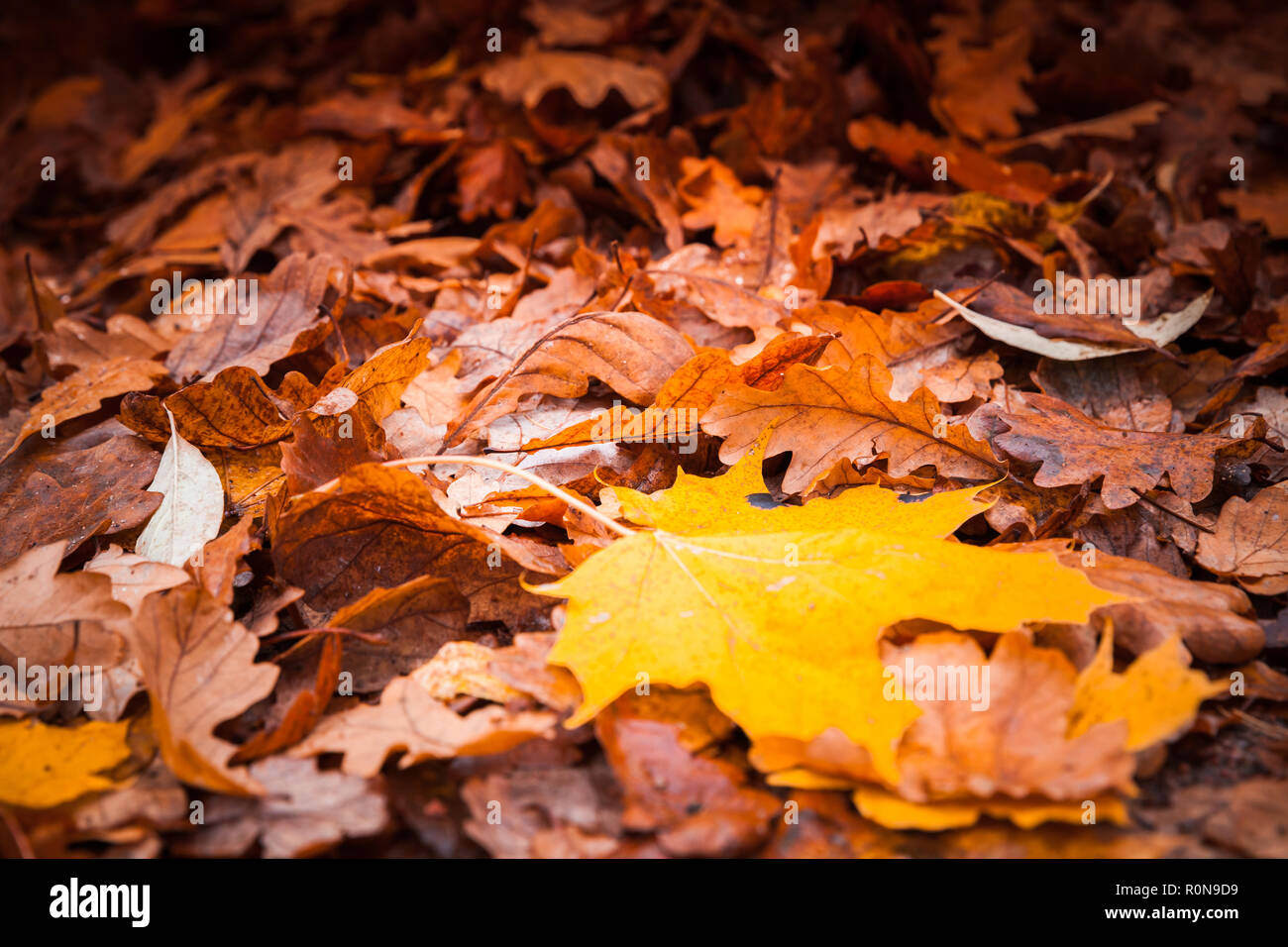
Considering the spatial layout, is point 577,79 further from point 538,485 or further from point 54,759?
point 54,759

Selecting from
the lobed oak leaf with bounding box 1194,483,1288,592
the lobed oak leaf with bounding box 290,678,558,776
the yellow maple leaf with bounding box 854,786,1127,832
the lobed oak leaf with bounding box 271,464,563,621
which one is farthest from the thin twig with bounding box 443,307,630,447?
the lobed oak leaf with bounding box 1194,483,1288,592

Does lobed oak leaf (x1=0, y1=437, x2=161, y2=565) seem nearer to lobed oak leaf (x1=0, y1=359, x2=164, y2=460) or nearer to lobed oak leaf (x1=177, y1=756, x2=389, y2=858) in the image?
lobed oak leaf (x1=0, y1=359, x2=164, y2=460)

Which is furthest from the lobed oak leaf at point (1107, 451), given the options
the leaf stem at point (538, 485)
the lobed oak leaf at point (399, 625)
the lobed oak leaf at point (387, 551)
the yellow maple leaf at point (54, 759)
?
the yellow maple leaf at point (54, 759)

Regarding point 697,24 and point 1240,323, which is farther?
point 697,24

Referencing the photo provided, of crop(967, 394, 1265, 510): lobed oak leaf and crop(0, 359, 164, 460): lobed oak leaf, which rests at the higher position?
crop(0, 359, 164, 460): lobed oak leaf

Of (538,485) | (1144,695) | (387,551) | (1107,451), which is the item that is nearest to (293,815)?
(387,551)

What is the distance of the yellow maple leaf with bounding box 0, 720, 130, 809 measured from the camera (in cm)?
91

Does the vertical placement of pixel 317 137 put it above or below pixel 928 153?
above

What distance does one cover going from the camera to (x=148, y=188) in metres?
2.59

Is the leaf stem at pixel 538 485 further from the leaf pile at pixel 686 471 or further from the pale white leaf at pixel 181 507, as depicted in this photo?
the pale white leaf at pixel 181 507

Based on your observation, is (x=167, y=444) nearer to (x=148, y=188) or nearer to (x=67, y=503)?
(x=67, y=503)

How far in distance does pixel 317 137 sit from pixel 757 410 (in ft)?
5.96
